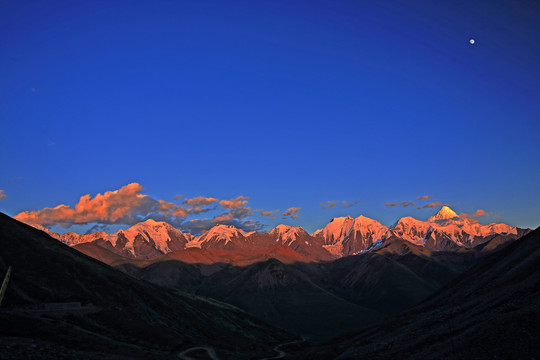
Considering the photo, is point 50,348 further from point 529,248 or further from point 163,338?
point 529,248

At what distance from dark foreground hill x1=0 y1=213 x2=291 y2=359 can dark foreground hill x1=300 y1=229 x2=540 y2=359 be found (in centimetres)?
3960

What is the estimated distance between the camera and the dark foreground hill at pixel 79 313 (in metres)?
65.9

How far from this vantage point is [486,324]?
53.6m

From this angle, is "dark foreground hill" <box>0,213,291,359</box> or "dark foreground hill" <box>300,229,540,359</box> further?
"dark foreground hill" <box>0,213,291,359</box>

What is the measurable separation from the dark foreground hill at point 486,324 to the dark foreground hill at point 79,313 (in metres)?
39.6

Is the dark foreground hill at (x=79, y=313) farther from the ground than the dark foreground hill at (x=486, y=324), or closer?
closer

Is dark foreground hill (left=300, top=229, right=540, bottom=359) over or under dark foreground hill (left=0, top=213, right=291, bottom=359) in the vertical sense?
over

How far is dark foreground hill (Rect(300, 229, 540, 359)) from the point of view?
149ft

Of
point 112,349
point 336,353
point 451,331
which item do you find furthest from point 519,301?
point 112,349

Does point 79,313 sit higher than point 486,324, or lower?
lower

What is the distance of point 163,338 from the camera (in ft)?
359

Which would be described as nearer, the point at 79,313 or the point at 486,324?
the point at 486,324

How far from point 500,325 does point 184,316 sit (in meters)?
131

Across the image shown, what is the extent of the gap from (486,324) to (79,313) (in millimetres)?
85931
